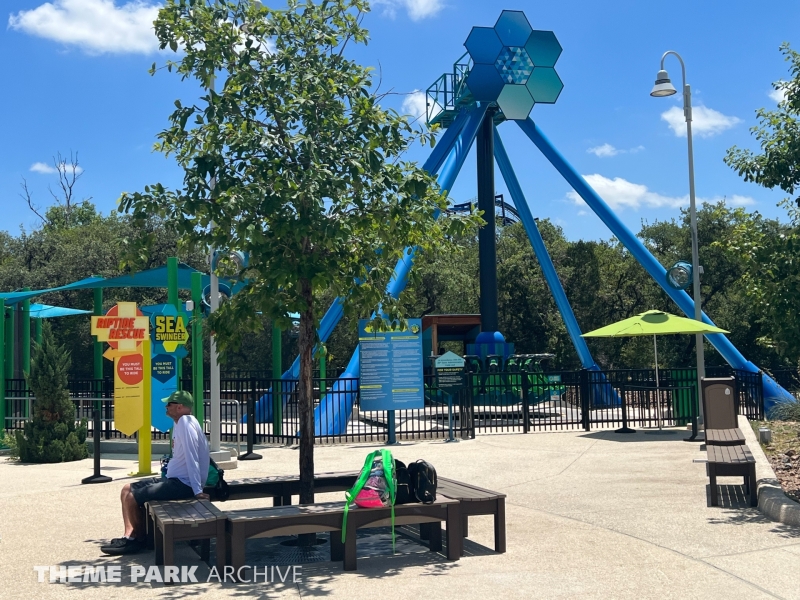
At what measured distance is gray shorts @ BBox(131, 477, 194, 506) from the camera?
756 cm

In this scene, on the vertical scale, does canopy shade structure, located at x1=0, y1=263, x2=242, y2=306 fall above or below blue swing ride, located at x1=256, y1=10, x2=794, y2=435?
below

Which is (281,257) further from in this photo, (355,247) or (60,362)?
(60,362)

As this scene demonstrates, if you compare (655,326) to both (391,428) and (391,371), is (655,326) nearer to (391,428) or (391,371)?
(391,371)

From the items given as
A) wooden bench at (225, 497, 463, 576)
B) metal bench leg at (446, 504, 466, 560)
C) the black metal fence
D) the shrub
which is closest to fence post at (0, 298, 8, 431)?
the black metal fence

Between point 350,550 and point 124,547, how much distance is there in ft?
6.83

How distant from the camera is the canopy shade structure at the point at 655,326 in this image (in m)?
17.1

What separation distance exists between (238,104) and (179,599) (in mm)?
4298

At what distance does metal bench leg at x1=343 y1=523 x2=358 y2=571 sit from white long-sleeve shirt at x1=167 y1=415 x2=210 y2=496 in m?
1.50

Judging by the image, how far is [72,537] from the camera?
8.45 meters

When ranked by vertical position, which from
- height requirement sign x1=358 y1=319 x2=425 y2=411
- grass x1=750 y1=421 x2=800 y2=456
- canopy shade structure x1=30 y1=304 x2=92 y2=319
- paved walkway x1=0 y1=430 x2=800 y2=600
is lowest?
paved walkway x1=0 y1=430 x2=800 y2=600

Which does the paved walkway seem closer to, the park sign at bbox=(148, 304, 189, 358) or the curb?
the curb

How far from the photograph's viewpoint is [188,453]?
7543 mm

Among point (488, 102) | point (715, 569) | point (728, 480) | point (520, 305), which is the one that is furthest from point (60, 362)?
point (520, 305)

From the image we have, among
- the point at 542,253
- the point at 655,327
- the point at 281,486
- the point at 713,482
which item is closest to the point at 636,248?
the point at 542,253
